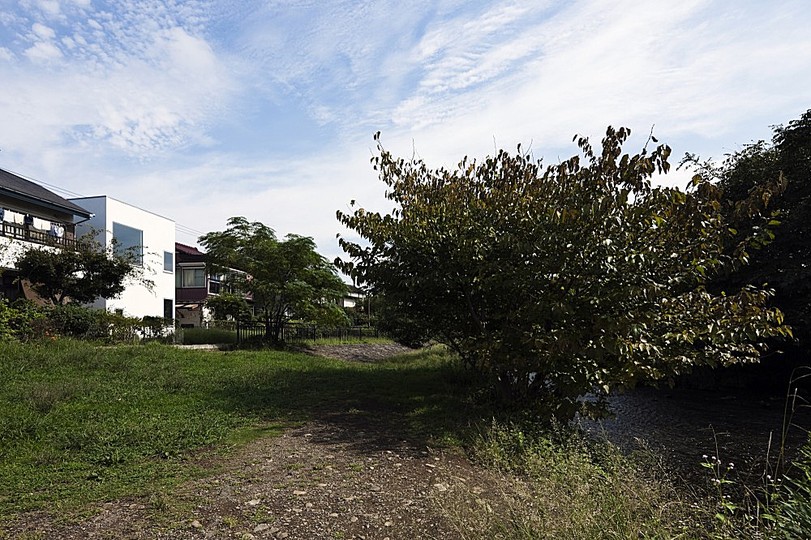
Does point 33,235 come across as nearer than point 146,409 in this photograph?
No

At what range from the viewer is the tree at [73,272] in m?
16.6

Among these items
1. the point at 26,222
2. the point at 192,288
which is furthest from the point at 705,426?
the point at 192,288

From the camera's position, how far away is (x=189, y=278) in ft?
109

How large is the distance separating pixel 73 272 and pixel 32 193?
4.92 metres

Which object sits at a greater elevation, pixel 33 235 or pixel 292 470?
pixel 33 235

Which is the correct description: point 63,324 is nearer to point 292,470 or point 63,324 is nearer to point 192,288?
point 292,470

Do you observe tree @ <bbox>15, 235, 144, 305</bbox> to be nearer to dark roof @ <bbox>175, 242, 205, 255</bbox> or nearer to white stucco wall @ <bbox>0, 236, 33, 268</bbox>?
white stucco wall @ <bbox>0, 236, 33, 268</bbox>

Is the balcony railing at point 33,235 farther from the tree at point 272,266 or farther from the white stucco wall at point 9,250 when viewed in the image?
the tree at point 272,266

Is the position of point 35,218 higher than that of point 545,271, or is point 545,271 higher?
point 35,218

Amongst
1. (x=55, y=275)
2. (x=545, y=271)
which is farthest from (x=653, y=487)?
(x=55, y=275)

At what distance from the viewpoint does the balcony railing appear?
17.8 meters

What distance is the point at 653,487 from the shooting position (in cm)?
417

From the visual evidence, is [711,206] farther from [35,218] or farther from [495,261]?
[35,218]

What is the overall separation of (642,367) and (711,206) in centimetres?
223
